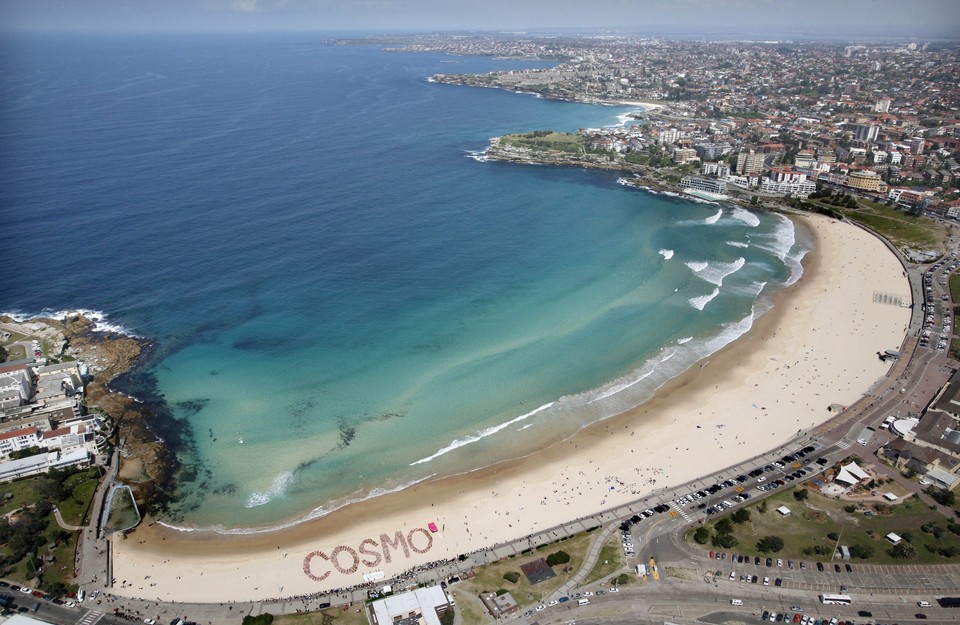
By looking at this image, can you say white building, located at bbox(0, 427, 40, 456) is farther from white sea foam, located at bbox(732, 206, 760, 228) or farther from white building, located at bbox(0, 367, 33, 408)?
white sea foam, located at bbox(732, 206, 760, 228)

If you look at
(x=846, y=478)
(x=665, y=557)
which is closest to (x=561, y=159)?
(x=846, y=478)

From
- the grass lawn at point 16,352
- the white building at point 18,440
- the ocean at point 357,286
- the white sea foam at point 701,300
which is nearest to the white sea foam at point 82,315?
the ocean at point 357,286

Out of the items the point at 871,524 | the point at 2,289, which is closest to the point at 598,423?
the point at 871,524

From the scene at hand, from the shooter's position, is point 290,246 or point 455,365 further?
point 290,246

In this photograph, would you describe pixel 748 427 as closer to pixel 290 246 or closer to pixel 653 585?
pixel 653 585

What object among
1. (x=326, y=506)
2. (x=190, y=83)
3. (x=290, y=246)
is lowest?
(x=326, y=506)

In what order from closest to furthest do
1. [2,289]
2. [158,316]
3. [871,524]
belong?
[871,524], [158,316], [2,289]

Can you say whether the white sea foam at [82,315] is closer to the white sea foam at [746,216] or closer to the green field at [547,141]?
the white sea foam at [746,216]
